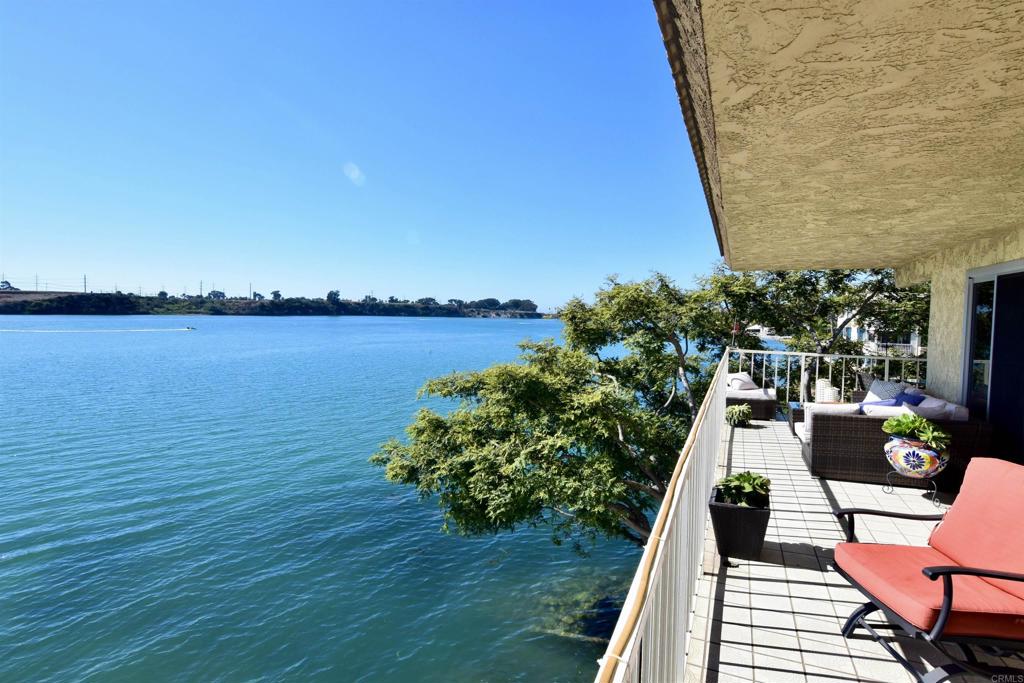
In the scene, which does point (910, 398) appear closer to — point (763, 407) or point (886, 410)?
point (886, 410)

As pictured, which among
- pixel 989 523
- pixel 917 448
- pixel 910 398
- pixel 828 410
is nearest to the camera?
pixel 989 523

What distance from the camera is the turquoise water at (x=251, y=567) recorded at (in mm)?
9359

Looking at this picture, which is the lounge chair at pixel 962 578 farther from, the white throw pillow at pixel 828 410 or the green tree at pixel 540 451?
the green tree at pixel 540 451

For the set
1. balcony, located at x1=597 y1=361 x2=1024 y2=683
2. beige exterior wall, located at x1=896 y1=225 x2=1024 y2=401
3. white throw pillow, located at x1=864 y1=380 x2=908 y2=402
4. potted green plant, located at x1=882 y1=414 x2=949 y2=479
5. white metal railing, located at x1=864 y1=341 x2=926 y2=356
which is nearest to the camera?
balcony, located at x1=597 y1=361 x2=1024 y2=683

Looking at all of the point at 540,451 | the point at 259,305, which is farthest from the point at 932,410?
the point at 259,305

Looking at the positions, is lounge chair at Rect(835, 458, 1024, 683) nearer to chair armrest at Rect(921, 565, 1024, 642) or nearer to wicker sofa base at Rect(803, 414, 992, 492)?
chair armrest at Rect(921, 565, 1024, 642)

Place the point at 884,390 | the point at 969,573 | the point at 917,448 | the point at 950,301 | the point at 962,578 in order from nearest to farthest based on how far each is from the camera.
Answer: the point at 969,573
the point at 962,578
the point at 917,448
the point at 950,301
the point at 884,390

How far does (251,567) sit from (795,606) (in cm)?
1259

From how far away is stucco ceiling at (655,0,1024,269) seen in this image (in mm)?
1355

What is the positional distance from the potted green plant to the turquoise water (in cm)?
706

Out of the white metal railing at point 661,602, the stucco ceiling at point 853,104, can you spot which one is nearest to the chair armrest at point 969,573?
the white metal railing at point 661,602

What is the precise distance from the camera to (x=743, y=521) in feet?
10.6

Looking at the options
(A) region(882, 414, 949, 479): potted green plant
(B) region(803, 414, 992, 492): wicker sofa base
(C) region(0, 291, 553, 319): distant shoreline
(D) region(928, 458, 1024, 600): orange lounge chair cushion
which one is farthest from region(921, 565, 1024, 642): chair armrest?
(C) region(0, 291, 553, 319): distant shoreline

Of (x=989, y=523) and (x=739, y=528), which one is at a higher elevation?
(x=989, y=523)
